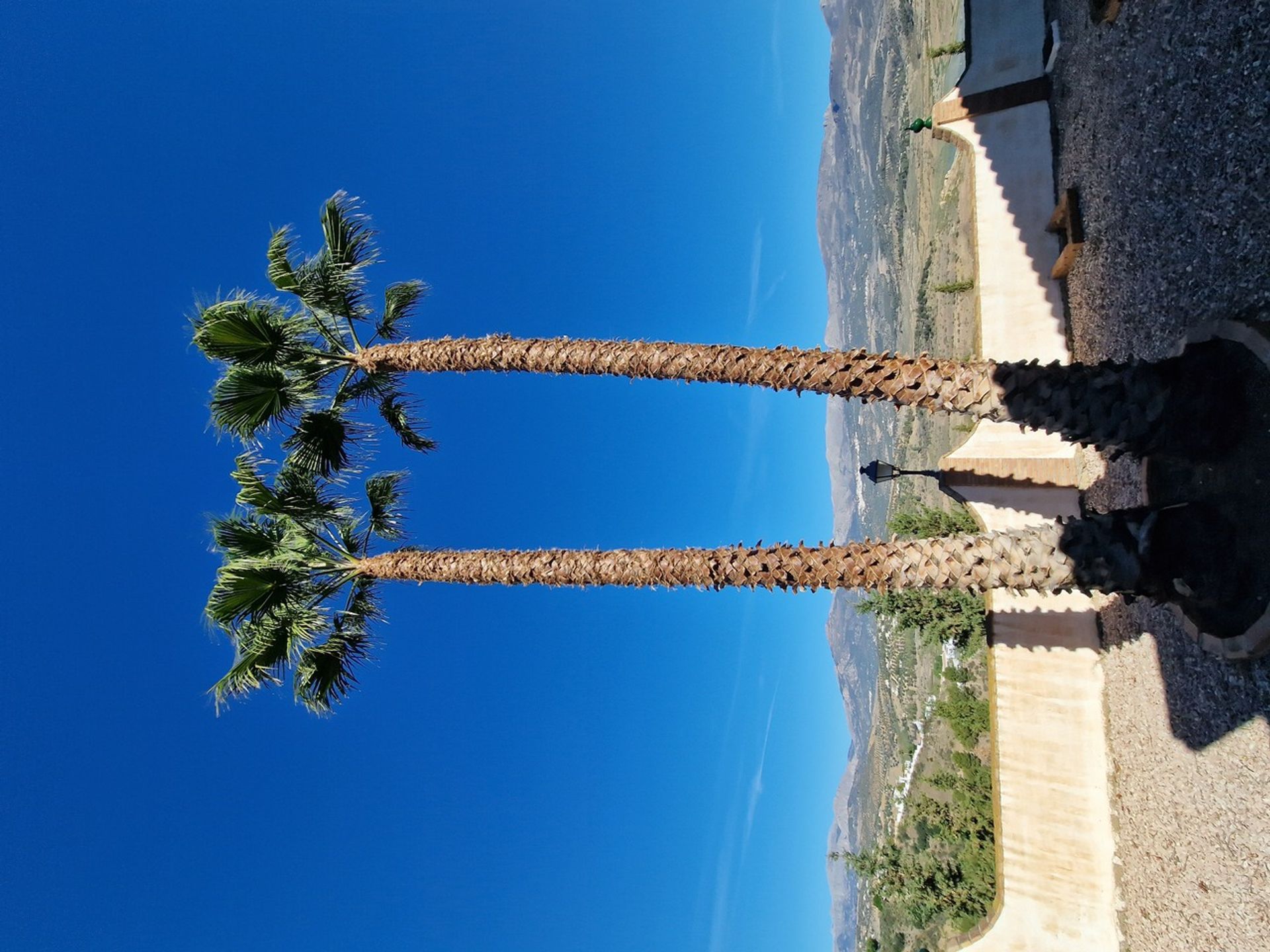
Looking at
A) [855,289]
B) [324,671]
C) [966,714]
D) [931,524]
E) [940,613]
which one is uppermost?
[855,289]

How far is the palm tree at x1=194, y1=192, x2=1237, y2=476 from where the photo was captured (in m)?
7.44

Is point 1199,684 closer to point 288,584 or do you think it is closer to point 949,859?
point 288,584

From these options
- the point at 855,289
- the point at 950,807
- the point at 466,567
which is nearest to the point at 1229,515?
the point at 466,567

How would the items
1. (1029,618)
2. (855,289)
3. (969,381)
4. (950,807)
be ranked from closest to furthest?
(969,381)
(1029,618)
(950,807)
(855,289)

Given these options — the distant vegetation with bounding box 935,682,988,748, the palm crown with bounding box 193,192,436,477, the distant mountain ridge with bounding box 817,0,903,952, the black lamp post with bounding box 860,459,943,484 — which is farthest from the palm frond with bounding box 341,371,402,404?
the distant mountain ridge with bounding box 817,0,903,952

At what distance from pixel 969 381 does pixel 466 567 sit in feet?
19.9

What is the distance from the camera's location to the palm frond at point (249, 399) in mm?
9422

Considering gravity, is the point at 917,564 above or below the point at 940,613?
below

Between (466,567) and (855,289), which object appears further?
(855,289)

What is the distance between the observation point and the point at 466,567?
368 inches

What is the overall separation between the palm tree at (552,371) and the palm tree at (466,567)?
0.83 meters

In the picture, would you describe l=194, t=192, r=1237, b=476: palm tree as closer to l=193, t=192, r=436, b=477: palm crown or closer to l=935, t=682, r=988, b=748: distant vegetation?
l=193, t=192, r=436, b=477: palm crown

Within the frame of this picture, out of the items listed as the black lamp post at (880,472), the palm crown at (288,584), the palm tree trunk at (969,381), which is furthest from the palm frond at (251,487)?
the black lamp post at (880,472)

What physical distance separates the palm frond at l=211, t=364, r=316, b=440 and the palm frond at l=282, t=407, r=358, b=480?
1.15 ft
